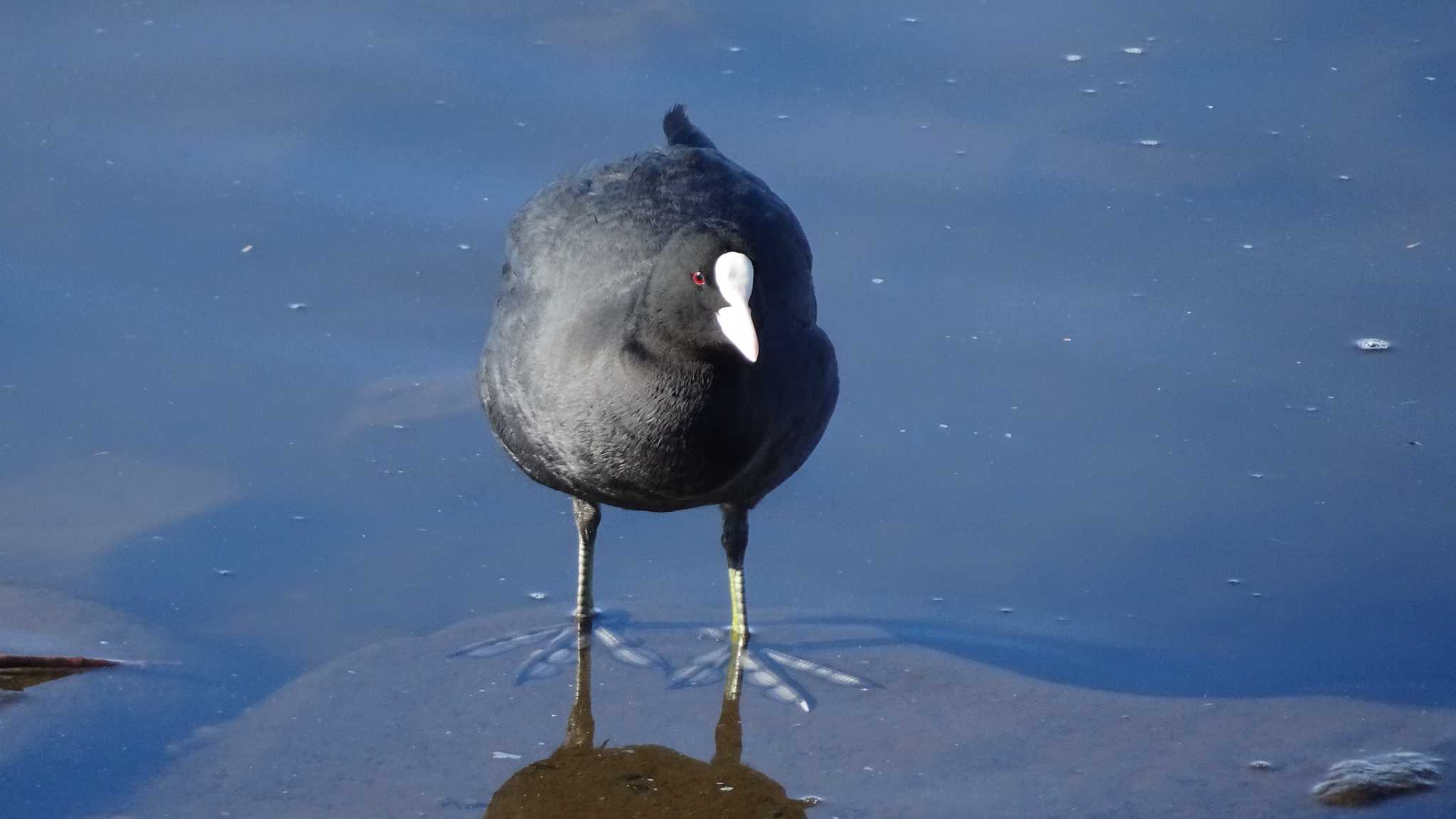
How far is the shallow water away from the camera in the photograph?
3707 millimetres

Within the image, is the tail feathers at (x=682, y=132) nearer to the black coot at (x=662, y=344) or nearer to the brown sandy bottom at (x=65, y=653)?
the black coot at (x=662, y=344)

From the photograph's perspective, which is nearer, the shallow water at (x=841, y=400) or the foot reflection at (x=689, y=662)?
the shallow water at (x=841, y=400)

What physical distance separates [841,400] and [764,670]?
109cm

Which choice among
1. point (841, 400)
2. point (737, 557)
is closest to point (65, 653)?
point (737, 557)

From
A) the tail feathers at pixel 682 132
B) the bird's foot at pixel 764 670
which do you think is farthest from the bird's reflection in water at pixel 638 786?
the tail feathers at pixel 682 132

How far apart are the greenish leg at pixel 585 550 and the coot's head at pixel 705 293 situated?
26.3 inches

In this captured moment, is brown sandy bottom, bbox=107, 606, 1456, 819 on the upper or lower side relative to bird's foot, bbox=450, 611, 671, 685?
lower

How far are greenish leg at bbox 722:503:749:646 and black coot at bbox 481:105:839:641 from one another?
0.01 metres

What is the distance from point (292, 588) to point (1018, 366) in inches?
80.4

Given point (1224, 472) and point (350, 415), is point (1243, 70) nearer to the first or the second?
point (1224, 472)

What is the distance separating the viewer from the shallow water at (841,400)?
146 inches

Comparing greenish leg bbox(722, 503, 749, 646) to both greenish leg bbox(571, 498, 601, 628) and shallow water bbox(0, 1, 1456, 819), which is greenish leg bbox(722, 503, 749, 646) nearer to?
shallow water bbox(0, 1, 1456, 819)

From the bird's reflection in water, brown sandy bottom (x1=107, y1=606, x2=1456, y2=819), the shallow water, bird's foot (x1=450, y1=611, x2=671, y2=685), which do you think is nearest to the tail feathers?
the shallow water

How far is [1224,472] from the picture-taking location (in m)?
4.54
